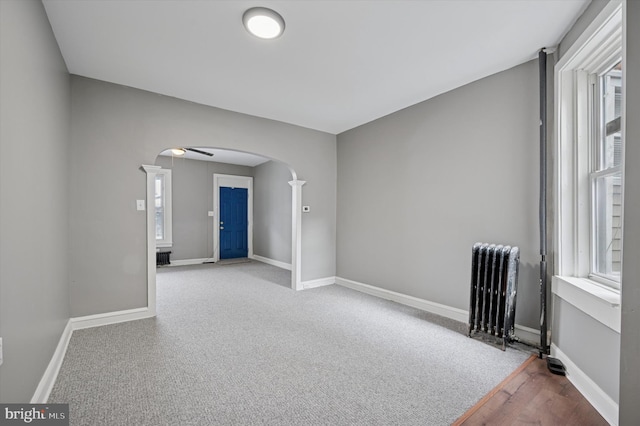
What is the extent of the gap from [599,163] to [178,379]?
3.50 metres

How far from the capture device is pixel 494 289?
267 cm

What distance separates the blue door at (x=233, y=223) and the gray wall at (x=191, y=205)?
0.32 metres

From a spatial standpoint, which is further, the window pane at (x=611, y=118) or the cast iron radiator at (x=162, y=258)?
the cast iron radiator at (x=162, y=258)

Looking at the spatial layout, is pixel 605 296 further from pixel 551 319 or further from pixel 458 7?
pixel 458 7

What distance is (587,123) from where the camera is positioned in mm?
2215

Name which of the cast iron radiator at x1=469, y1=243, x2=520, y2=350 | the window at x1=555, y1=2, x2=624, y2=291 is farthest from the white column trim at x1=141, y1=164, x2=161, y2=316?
the window at x1=555, y1=2, x2=624, y2=291

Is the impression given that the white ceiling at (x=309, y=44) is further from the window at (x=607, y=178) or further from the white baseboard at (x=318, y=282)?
the white baseboard at (x=318, y=282)

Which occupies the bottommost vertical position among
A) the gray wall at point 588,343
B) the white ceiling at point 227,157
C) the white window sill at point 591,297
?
the gray wall at point 588,343

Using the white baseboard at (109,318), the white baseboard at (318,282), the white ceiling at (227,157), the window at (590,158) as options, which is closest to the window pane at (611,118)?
the window at (590,158)

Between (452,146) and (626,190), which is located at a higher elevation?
(452,146)

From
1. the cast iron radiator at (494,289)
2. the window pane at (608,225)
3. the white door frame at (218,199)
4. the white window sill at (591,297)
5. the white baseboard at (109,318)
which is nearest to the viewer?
the white window sill at (591,297)

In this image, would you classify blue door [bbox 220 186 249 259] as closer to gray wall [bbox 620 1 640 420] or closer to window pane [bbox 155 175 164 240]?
window pane [bbox 155 175 164 240]

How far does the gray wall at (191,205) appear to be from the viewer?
6.85 m

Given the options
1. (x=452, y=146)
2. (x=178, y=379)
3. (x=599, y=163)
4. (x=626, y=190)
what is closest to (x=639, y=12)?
(x=626, y=190)
